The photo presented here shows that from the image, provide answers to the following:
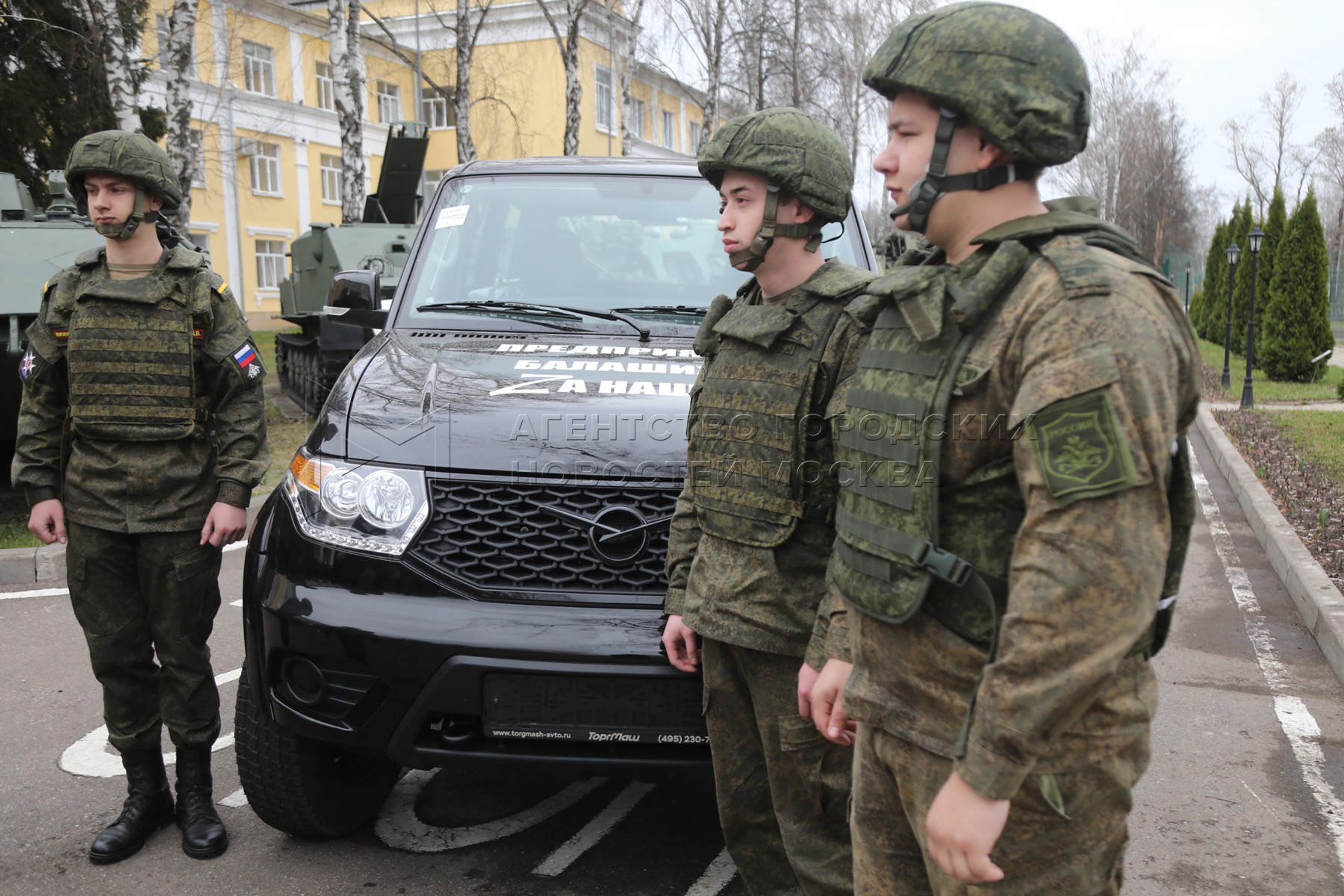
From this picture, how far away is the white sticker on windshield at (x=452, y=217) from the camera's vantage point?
414 cm

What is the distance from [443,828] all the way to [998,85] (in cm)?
278

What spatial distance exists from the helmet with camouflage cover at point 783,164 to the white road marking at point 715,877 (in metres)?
1.71

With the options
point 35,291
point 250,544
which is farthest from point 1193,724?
point 35,291

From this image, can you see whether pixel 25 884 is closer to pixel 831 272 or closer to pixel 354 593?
pixel 354 593

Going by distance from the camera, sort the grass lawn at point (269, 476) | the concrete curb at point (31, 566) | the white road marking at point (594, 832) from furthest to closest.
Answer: the grass lawn at point (269, 476), the concrete curb at point (31, 566), the white road marking at point (594, 832)

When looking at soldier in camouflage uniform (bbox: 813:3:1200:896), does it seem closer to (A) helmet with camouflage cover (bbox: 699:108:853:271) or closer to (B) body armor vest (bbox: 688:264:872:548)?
(B) body armor vest (bbox: 688:264:872:548)

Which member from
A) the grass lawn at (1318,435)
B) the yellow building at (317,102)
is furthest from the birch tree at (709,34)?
the grass lawn at (1318,435)

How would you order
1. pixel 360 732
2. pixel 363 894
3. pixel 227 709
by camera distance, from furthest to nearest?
pixel 227 709 → pixel 363 894 → pixel 360 732

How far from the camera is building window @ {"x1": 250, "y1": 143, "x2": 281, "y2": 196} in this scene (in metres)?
34.0

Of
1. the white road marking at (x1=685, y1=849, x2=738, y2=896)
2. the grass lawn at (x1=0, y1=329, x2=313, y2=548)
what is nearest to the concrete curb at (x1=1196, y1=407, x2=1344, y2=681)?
the white road marking at (x1=685, y1=849, x2=738, y2=896)

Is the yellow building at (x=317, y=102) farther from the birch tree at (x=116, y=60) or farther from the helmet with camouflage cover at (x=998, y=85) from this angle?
the helmet with camouflage cover at (x=998, y=85)

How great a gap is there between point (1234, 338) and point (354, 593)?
25.9 m

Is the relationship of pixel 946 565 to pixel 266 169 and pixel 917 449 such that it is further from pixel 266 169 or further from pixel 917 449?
pixel 266 169

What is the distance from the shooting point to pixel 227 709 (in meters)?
4.43
